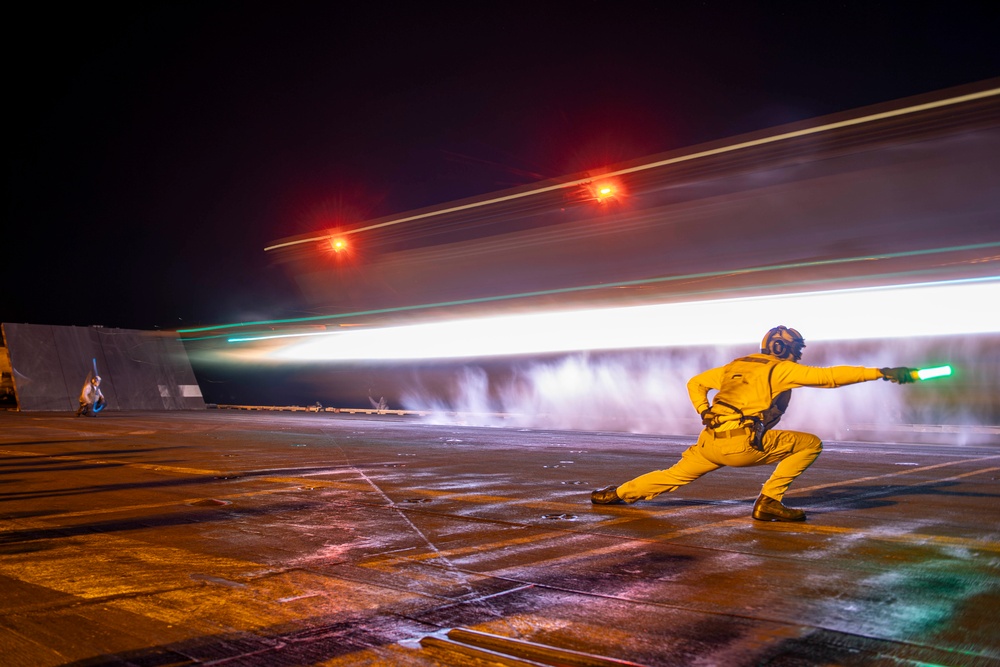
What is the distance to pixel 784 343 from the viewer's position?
6977 millimetres

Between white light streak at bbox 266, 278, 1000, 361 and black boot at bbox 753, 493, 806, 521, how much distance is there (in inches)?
407

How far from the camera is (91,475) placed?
10688 mm

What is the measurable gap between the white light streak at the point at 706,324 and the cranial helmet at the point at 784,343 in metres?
10.1

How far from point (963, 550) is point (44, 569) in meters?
6.85

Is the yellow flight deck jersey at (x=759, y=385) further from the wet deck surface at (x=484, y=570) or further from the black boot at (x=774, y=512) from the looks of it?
the wet deck surface at (x=484, y=570)

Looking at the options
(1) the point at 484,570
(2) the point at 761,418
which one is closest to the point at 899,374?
(2) the point at 761,418

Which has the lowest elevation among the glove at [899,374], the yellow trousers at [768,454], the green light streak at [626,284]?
the yellow trousers at [768,454]

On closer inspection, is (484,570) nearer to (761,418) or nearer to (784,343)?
(761,418)

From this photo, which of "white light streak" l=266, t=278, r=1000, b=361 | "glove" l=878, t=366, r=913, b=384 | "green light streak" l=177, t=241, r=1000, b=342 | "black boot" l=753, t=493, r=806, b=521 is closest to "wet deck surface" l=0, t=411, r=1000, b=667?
"black boot" l=753, t=493, r=806, b=521

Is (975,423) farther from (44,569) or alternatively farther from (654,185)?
(44,569)

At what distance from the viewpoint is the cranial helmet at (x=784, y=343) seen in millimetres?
6965

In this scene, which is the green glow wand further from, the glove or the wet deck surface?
the wet deck surface

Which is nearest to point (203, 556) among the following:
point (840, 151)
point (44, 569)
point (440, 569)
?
point (44, 569)

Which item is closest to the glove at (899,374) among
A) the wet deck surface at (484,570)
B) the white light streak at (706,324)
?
the wet deck surface at (484,570)
